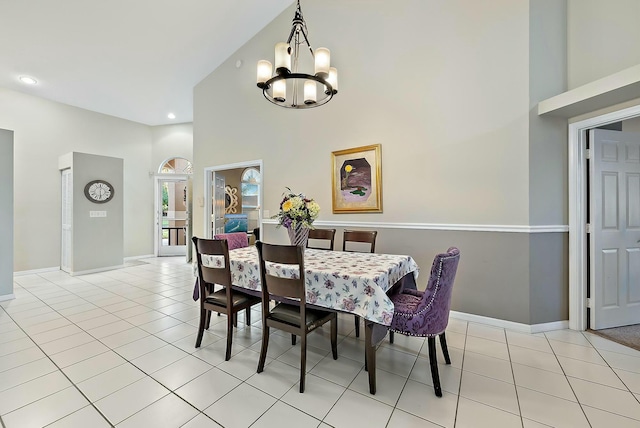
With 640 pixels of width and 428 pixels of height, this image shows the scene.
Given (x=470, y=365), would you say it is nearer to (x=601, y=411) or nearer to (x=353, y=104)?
(x=601, y=411)

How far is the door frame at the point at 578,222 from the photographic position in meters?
2.68

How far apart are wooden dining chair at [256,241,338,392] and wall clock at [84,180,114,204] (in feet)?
17.2

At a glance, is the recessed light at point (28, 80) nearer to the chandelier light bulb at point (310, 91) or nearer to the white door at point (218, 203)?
the white door at point (218, 203)

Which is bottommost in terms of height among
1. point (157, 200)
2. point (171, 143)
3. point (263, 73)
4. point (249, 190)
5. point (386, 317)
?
point (386, 317)

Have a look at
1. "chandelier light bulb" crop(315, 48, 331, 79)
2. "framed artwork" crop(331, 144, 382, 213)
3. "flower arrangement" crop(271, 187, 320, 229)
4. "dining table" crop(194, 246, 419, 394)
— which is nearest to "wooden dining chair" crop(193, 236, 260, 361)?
"dining table" crop(194, 246, 419, 394)

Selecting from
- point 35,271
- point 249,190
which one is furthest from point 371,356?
point 35,271

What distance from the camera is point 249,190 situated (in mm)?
A: 6852

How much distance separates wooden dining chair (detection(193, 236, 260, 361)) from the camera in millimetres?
2209

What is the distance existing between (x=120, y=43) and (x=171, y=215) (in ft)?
13.7

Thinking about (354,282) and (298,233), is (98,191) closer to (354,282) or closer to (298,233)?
(298,233)

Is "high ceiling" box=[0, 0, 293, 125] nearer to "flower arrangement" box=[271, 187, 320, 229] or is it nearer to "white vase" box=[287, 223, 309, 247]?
"flower arrangement" box=[271, 187, 320, 229]

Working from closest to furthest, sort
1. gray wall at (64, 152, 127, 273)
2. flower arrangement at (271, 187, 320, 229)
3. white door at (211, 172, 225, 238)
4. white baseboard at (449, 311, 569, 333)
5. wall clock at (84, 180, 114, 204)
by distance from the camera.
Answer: flower arrangement at (271, 187, 320, 229), white baseboard at (449, 311, 569, 333), gray wall at (64, 152, 127, 273), wall clock at (84, 180, 114, 204), white door at (211, 172, 225, 238)

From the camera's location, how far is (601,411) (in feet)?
5.29

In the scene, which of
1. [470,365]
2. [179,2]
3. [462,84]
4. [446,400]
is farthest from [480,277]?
[179,2]
